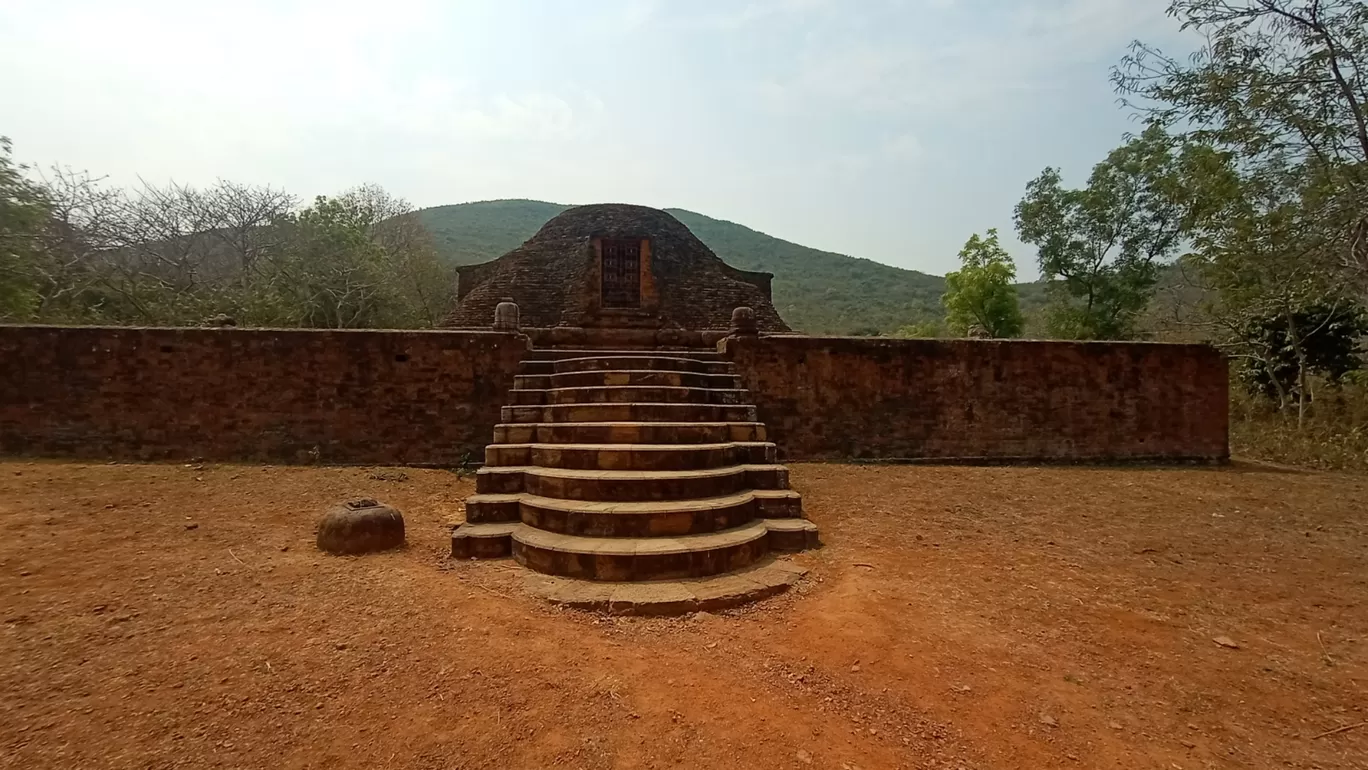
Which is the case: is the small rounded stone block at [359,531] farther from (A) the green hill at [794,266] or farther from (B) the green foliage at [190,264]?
(A) the green hill at [794,266]

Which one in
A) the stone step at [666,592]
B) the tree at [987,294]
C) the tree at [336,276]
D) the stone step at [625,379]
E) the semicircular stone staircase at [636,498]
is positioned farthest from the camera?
the tree at [987,294]

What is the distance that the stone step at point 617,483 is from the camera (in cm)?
451

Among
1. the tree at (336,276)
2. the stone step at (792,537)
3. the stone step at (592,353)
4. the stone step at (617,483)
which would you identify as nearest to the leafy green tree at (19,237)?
the tree at (336,276)

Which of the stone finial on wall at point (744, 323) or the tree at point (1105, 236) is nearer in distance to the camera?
the stone finial on wall at point (744, 323)

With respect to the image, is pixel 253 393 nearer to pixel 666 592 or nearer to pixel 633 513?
pixel 633 513

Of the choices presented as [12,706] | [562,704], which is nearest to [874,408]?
[562,704]

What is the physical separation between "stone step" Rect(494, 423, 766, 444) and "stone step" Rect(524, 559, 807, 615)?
62.8 inches

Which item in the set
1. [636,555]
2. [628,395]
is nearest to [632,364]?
[628,395]

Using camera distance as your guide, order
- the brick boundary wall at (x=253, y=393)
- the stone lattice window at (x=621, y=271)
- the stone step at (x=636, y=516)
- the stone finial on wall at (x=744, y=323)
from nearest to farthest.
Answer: the stone step at (x=636, y=516)
the brick boundary wall at (x=253, y=393)
the stone finial on wall at (x=744, y=323)
the stone lattice window at (x=621, y=271)

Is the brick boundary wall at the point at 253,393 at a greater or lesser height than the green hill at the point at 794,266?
lesser

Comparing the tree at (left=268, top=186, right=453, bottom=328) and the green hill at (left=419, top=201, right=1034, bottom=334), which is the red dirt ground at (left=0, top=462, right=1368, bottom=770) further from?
the green hill at (left=419, top=201, right=1034, bottom=334)

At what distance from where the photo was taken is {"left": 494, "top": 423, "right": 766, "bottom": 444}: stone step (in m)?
5.22

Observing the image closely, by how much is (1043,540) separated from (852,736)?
3.55 m

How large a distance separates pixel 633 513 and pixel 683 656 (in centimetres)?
135
